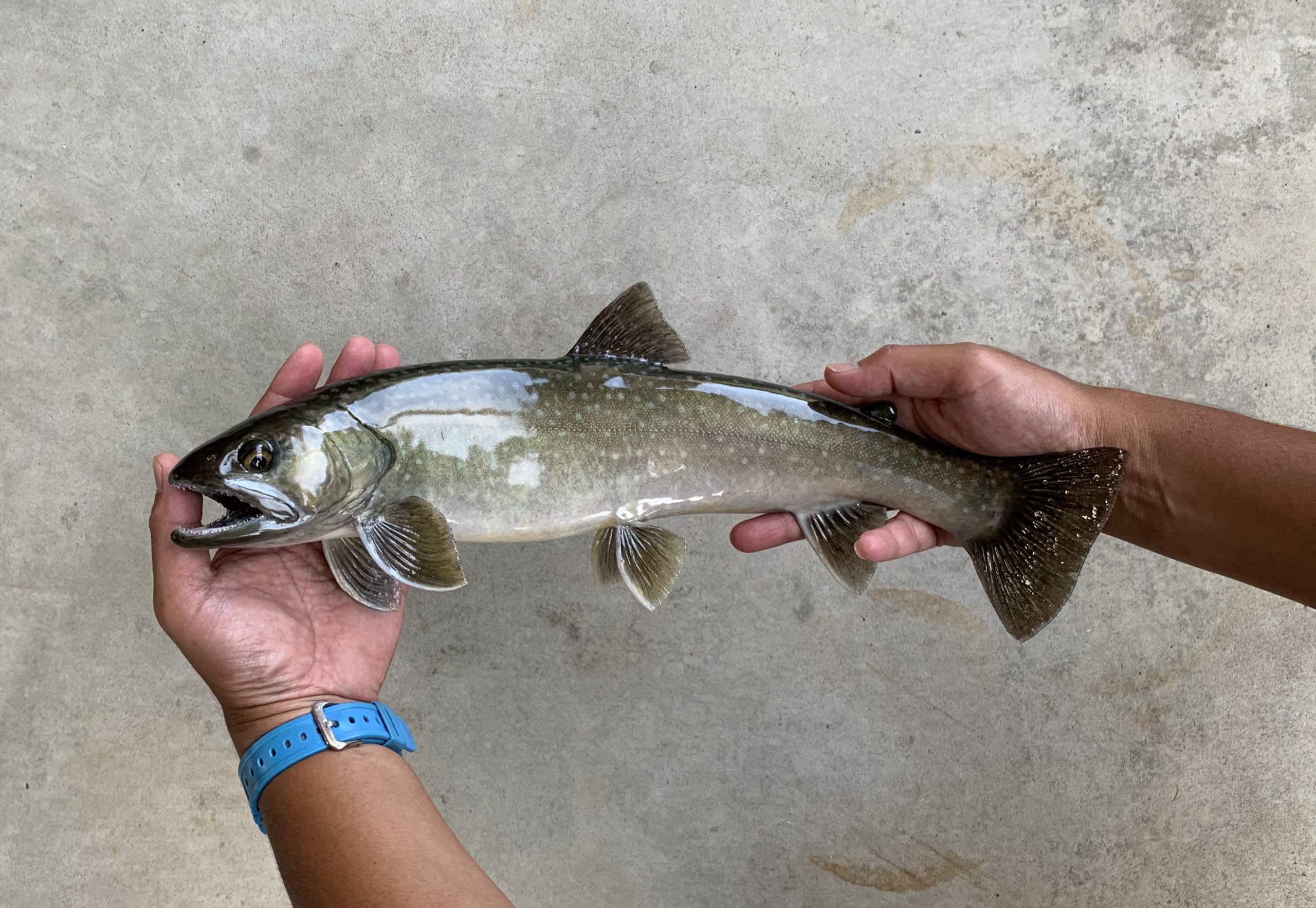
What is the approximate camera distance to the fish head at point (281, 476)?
2230 millimetres

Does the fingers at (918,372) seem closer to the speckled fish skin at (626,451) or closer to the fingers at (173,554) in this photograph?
the speckled fish skin at (626,451)

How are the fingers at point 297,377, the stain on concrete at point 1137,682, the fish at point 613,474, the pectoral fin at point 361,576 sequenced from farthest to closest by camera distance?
the stain on concrete at point 1137,682, the fingers at point 297,377, the pectoral fin at point 361,576, the fish at point 613,474

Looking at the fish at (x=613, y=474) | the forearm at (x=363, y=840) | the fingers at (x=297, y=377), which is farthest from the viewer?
the fingers at (x=297, y=377)

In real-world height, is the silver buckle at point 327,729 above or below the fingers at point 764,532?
above

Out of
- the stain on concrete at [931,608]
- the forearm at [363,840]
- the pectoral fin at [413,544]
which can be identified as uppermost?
the pectoral fin at [413,544]

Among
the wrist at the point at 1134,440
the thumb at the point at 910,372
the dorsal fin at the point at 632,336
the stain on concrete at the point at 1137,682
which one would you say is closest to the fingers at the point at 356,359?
the dorsal fin at the point at 632,336

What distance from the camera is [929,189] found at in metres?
3.64

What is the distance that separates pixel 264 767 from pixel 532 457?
111cm

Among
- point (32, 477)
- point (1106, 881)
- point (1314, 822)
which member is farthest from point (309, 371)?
point (1314, 822)

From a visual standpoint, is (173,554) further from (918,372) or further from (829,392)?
(918,372)

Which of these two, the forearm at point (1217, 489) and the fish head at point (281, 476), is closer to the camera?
the fish head at point (281, 476)

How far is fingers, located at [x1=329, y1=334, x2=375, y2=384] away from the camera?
2.72 metres

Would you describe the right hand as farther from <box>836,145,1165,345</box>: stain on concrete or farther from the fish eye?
the fish eye

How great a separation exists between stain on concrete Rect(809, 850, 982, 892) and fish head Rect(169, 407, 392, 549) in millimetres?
2448
